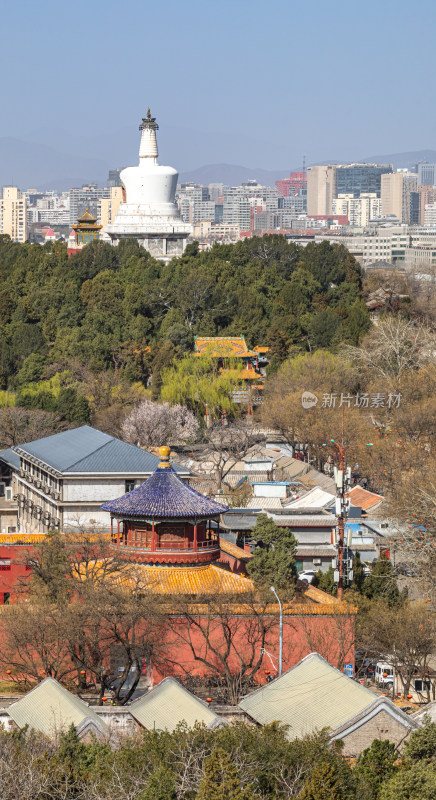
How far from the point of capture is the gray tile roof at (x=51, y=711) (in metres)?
24.5

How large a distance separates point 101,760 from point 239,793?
2.23 meters

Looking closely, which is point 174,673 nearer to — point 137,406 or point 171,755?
point 171,755

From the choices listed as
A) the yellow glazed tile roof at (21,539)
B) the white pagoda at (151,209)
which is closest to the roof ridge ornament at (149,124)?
the white pagoda at (151,209)

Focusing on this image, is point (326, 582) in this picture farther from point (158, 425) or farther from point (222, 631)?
point (158, 425)

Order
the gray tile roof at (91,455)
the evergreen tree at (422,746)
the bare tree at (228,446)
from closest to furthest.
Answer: the evergreen tree at (422,746), the gray tile roof at (91,455), the bare tree at (228,446)

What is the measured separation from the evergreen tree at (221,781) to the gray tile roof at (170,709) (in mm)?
2508

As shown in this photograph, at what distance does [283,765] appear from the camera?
22.4 metres

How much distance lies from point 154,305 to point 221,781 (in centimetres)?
5642

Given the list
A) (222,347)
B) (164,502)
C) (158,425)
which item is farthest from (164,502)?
(222,347)

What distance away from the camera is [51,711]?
2491 centimetres

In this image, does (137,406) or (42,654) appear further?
(137,406)

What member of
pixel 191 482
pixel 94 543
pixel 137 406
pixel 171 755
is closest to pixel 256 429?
pixel 137 406

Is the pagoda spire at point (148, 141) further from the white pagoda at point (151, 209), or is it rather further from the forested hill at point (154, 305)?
the forested hill at point (154, 305)

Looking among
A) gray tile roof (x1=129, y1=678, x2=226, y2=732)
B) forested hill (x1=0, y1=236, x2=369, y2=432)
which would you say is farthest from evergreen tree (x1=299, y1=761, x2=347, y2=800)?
forested hill (x1=0, y1=236, x2=369, y2=432)
